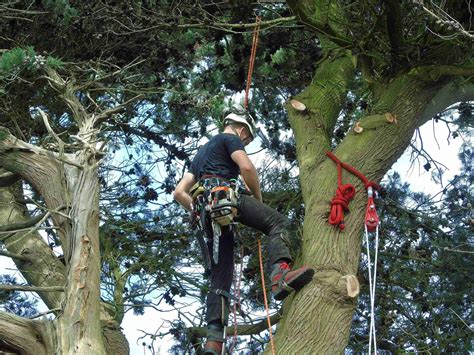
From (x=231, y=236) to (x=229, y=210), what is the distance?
0.28 metres

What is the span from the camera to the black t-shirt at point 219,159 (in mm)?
4367

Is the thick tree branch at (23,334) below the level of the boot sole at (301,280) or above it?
below

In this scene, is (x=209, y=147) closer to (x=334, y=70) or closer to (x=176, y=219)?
(x=334, y=70)

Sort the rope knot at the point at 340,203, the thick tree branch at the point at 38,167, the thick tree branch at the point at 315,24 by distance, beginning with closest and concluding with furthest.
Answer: the rope knot at the point at 340,203, the thick tree branch at the point at 38,167, the thick tree branch at the point at 315,24

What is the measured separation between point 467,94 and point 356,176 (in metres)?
1.08

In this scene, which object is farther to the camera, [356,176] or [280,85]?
[280,85]

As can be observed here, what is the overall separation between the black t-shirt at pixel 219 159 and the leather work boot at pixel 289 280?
0.71 meters

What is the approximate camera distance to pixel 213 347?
4.06m

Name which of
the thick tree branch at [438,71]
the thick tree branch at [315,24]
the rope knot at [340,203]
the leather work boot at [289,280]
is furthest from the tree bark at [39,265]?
the thick tree branch at [438,71]

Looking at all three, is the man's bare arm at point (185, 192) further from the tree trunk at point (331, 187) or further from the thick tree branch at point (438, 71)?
the thick tree branch at point (438, 71)

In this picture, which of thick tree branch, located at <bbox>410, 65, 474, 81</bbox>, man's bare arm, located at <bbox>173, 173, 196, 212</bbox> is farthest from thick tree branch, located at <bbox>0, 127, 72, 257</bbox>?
thick tree branch, located at <bbox>410, 65, 474, 81</bbox>

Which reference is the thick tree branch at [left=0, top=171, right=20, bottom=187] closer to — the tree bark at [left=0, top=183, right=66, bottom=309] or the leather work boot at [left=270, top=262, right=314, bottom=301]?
the tree bark at [left=0, top=183, right=66, bottom=309]

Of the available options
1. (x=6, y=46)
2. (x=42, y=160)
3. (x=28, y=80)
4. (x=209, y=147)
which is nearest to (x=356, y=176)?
(x=209, y=147)

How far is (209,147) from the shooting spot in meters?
4.44
